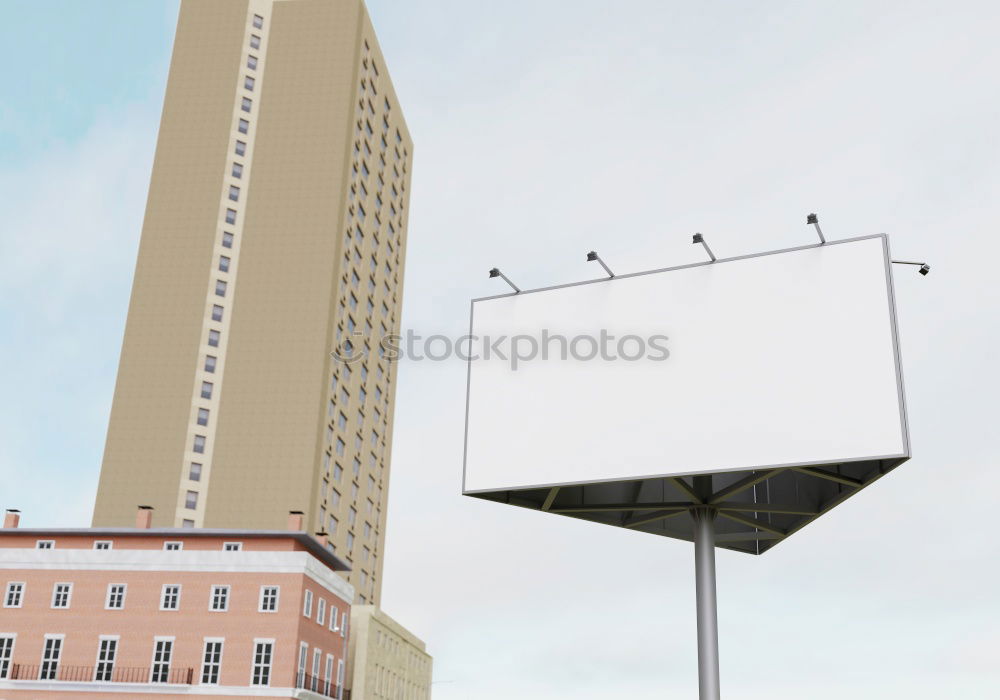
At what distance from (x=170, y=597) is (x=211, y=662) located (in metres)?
5.03

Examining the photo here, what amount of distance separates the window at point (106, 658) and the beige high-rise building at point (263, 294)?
15.5 meters

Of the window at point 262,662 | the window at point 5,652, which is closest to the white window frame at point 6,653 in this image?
the window at point 5,652

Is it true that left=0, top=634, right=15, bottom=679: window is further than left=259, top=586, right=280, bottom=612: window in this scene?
No

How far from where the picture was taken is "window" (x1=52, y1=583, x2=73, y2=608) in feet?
207

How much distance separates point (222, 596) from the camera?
62.5 m

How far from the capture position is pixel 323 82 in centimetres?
9494

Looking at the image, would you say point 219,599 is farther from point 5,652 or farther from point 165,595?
point 5,652

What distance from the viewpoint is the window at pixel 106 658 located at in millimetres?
61031

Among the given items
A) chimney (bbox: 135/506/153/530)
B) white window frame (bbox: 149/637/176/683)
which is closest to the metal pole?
white window frame (bbox: 149/637/176/683)

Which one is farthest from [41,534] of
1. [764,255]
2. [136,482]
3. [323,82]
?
[764,255]

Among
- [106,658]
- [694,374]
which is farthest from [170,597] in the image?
[694,374]

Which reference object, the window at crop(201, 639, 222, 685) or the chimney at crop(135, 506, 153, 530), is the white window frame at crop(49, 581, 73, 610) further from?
the window at crop(201, 639, 222, 685)

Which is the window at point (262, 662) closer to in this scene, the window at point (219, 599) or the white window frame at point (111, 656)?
the window at point (219, 599)

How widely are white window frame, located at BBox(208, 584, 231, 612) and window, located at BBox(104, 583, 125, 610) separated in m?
5.62
